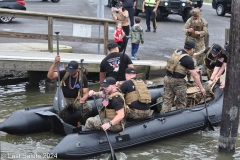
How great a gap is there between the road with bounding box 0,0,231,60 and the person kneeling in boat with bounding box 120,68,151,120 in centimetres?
683

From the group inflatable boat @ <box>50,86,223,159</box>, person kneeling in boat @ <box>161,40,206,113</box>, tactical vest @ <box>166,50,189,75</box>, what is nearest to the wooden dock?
inflatable boat @ <box>50,86,223,159</box>

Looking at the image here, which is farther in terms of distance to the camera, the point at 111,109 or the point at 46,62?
the point at 46,62

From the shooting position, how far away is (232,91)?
9172mm

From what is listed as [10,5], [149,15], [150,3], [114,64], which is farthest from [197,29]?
[10,5]

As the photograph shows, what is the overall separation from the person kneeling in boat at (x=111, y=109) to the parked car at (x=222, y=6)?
1940 centimetres

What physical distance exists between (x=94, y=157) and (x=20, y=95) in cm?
455

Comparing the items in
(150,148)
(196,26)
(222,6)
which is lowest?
(150,148)

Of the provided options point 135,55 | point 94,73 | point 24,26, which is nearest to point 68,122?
point 94,73

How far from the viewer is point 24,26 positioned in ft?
67.6

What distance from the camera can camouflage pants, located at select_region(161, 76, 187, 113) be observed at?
1069cm

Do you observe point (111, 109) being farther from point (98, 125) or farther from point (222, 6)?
point (222, 6)

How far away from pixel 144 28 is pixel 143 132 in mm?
12788

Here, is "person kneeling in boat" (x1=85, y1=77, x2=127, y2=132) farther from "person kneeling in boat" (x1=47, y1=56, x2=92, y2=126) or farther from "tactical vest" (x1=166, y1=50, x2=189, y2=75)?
"tactical vest" (x1=166, y1=50, x2=189, y2=75)

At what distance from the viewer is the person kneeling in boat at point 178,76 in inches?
412
